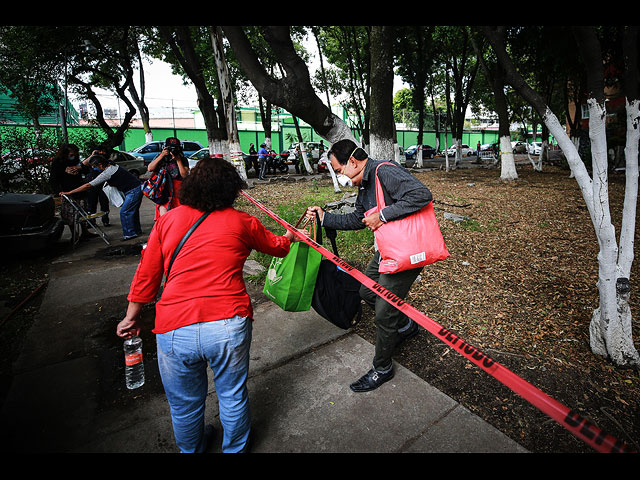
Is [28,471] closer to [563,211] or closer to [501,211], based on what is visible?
[501,211]

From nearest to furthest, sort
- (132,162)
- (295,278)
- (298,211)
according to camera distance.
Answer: (295,278) → (298,211) → (132,162)

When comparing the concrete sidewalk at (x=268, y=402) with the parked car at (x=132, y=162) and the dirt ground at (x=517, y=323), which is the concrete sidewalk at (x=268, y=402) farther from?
the parked car at (x=132, y=162)

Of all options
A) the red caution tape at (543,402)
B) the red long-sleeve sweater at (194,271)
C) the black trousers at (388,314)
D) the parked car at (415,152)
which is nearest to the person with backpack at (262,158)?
the black trousers at (388,314)

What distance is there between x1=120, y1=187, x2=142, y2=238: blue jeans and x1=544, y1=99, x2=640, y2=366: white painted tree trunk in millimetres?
6671

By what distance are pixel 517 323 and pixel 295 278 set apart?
2326 millimetres

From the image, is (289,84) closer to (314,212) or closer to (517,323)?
(314,212)

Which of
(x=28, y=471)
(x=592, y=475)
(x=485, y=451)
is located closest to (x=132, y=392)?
(x=28, y=471)

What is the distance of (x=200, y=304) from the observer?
1767 mm

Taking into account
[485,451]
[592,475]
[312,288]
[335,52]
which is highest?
[335,52]

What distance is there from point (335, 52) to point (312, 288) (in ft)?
A: 69.4

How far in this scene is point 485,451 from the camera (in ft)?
6.86

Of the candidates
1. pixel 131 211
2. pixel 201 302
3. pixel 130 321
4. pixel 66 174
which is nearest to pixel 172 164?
pixel 131 211

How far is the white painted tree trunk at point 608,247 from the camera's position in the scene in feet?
9.00

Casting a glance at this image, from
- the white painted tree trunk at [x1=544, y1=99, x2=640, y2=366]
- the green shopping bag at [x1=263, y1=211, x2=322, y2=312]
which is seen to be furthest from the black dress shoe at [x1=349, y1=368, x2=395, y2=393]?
the white painted tree trunk at [x1=544, y1=99, x2=640, y2=366]
